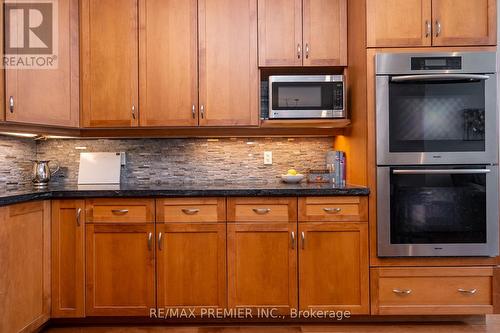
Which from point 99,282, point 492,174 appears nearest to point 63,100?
point 99,282

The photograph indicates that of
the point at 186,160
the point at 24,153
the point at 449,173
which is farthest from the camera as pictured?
the point at 186,160

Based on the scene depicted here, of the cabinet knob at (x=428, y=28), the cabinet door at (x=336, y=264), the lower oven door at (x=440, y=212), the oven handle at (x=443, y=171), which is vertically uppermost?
the cabinet knob at (x=428, y=28)

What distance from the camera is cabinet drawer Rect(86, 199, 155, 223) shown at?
2.37 meters

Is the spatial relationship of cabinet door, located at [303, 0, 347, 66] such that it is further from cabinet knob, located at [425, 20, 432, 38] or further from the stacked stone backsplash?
the stacked stone backsplash

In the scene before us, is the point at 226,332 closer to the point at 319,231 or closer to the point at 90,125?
the point at 319,231


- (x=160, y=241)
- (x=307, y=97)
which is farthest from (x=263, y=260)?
(x=307, y=97)

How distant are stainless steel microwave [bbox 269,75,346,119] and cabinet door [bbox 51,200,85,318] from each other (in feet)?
4.77

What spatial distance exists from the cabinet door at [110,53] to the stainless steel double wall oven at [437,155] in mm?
1684

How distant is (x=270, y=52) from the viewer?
2713 millimetres

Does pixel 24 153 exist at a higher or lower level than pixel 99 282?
higher

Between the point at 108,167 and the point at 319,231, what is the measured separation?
1707mm

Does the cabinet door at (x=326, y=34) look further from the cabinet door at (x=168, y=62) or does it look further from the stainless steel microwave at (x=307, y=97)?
the cabinet door at (x=168, y=62)

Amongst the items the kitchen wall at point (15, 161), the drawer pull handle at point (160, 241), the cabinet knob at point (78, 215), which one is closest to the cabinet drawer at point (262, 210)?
the drawer pull handle at point (160, 241)

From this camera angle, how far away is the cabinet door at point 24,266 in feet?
6.61
